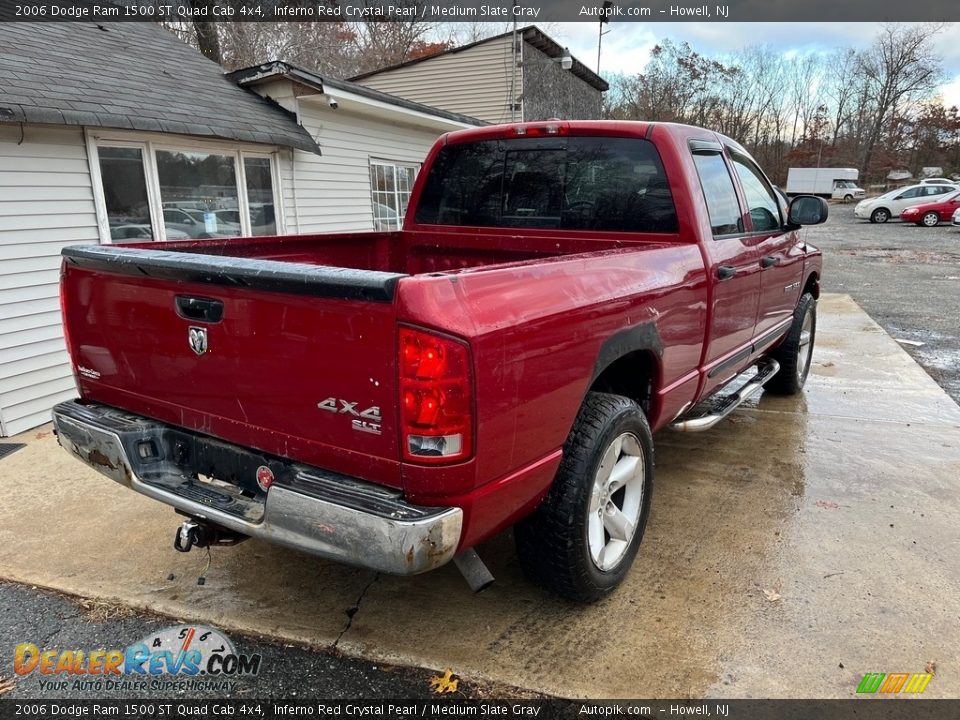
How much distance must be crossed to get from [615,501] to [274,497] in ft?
5.10

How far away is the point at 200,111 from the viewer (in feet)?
22.7

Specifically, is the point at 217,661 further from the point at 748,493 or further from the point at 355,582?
the point at 748,493

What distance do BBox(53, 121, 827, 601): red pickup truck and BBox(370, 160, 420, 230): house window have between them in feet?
23.8

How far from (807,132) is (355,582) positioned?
69742 mm

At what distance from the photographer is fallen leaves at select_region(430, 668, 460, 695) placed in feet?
7.69

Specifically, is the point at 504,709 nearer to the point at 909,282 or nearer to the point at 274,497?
the point at 274,497

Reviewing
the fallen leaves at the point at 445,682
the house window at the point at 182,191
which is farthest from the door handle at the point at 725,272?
the house window at the point at 182,191

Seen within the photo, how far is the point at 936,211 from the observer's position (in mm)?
27453

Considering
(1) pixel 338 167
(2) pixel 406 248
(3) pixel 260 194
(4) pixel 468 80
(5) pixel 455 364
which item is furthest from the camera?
(4) pixel 468 80

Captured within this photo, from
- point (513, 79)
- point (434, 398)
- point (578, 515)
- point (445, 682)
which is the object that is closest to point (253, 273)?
point (434, 398)

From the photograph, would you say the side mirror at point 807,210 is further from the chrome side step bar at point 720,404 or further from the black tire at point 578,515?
the black tire at point 578,515

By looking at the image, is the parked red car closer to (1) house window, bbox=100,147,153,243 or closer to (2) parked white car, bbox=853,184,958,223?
(2) parked white car, bbox=853,184,958,223

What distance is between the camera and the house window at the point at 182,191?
623 centimetres

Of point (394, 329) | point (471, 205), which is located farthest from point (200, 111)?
point (394, 329)
